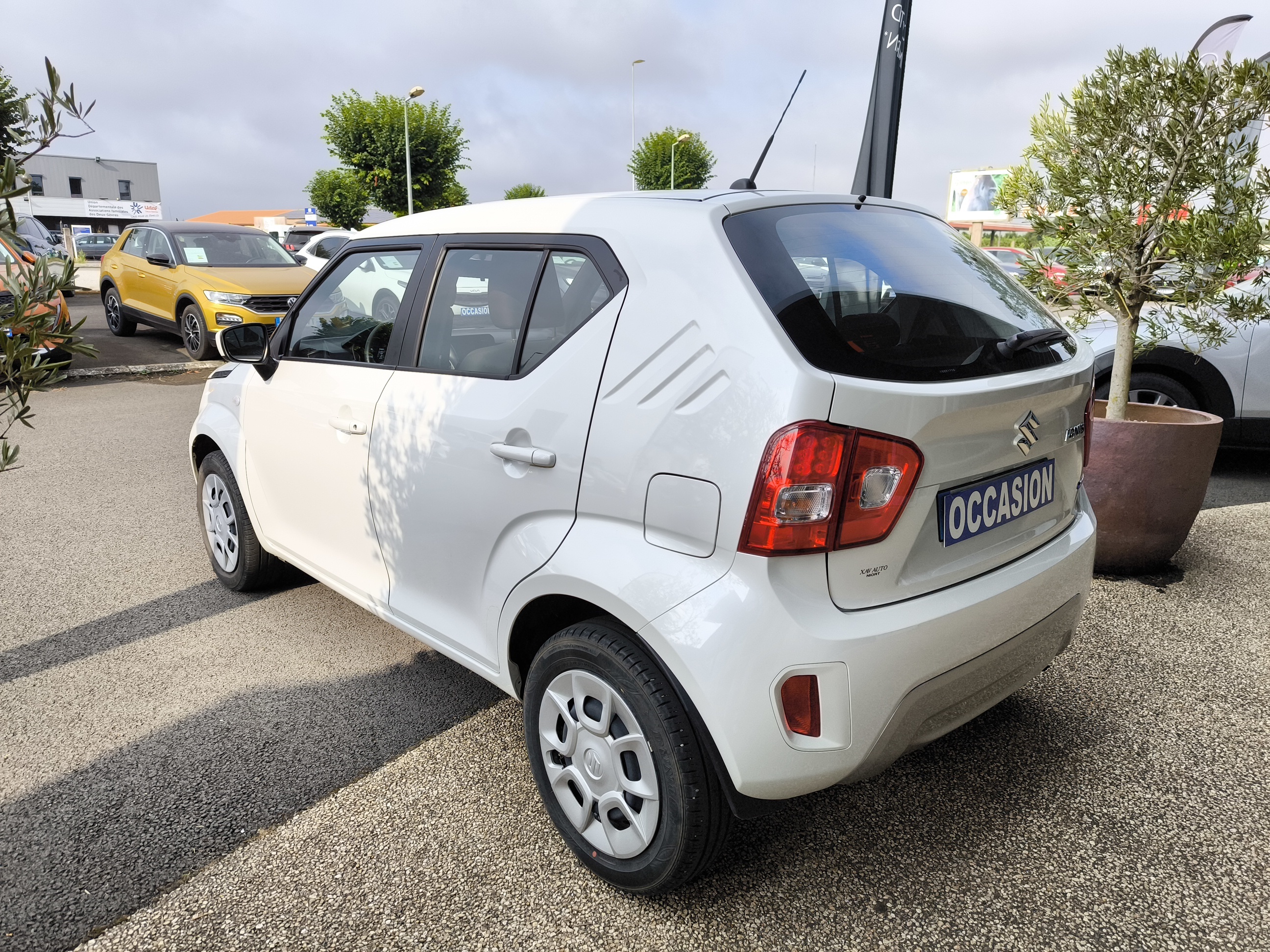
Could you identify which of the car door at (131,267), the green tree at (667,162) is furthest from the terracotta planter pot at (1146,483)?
the green tree at (667,162)

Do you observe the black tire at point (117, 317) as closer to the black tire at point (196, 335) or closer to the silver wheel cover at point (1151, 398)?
the black tire at point (196, 335)

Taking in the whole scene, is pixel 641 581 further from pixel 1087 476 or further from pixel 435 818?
pixel 1087 476

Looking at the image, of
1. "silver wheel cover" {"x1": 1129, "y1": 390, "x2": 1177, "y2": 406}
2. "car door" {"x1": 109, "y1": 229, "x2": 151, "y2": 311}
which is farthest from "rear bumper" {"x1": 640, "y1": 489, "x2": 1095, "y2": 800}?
"car door" {"x1": 109, "y1": 229, "x2": 151, "y2": 311}

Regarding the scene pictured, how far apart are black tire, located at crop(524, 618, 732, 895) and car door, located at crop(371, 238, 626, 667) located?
0.89 ft

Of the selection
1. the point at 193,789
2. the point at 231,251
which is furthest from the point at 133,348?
the point at 193,789

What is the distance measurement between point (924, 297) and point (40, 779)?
2964mm

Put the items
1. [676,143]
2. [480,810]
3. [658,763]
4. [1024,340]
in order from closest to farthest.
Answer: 1. [658,763]
2. [1024,340]
3. [480,810]
4. [676,143]

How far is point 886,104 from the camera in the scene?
536cm

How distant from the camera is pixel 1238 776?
9.12 feet

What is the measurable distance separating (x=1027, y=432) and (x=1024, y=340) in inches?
9.8

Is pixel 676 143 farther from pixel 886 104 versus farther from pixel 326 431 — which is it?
pixel 326 431

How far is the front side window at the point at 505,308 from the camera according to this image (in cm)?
236

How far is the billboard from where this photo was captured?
60.3 m

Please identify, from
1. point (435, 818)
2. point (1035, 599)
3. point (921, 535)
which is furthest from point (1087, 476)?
point (435, 818)
